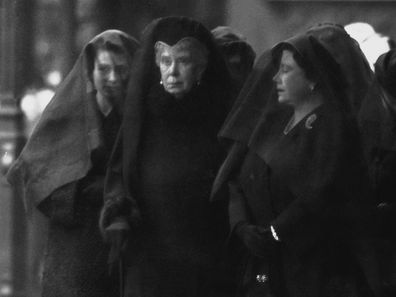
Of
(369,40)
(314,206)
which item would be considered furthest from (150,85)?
(369,40)

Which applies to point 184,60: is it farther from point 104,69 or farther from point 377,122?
point 377,122

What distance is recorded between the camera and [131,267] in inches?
405

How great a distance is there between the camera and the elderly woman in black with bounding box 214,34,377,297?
945cm

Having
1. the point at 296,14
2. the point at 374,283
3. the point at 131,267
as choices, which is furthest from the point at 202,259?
the point at 296,14

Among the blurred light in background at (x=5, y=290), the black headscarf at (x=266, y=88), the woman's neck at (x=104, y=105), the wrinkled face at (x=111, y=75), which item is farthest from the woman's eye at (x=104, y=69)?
the blurred light in background at (x=5, y=290)

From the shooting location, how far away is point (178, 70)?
10203 millimetres

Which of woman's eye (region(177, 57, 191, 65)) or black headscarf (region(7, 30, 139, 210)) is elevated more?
woman's eye (region(177, 57, 191, 65))

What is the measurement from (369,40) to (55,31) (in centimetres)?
372

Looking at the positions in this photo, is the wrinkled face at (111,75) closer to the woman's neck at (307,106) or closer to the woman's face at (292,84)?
the woman's face at (292,84)

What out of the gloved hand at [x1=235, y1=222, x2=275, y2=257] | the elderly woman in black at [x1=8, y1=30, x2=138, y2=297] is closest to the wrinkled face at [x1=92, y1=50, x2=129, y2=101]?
the elderly woman in black at [x1=8, y1=30, x2=138, y2=297]

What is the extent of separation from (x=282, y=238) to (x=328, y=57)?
878mm

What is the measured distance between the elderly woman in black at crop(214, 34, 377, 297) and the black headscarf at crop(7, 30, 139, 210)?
47.7 inches

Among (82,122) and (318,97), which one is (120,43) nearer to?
(82,122)

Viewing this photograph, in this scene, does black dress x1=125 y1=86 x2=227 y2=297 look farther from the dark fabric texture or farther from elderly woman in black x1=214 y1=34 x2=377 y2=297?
the dark fabric texture
